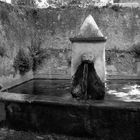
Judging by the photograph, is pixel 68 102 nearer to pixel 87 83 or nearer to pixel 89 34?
pixel 87 83

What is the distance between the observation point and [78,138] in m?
2.86

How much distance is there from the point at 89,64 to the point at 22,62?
5.24 metres

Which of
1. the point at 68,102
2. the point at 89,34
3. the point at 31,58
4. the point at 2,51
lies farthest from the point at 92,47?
the point at 31,58

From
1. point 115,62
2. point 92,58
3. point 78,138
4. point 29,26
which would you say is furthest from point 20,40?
point 78,138

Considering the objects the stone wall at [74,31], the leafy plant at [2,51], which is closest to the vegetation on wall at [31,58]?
the stone wall at [74,31]

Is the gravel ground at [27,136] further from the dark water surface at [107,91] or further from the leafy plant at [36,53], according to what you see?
the leafy plant at [36,53]

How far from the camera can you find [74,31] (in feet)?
32.3

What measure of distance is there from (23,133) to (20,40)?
6.01m

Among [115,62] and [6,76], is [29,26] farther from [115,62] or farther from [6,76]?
[115,62]

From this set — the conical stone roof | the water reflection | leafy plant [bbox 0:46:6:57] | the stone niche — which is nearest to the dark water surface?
the water reflection

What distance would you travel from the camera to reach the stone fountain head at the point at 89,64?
11.4 feet

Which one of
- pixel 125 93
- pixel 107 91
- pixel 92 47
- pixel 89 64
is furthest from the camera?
pixel 107 91

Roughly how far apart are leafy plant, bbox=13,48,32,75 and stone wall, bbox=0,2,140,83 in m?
0.64

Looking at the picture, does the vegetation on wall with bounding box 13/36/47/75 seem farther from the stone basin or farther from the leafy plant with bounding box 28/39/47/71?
the stone basin
